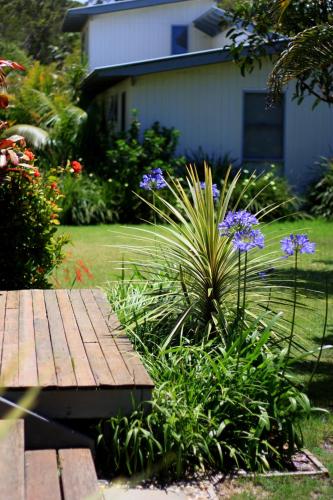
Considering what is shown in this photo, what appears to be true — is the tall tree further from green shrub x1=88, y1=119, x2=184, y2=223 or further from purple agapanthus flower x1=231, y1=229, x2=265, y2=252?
green shrub x1=88, y1=119, x2=184, y2=223

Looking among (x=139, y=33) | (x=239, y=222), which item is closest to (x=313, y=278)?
(x=239, y=222)

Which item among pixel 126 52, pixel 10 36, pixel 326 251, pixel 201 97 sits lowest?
pixel 326 251

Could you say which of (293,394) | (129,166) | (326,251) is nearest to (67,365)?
(293,394)

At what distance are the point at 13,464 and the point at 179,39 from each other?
2447 cm

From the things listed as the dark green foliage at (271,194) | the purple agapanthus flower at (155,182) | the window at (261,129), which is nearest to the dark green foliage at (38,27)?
the window at (261,129)

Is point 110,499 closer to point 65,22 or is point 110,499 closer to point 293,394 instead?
point 293,394

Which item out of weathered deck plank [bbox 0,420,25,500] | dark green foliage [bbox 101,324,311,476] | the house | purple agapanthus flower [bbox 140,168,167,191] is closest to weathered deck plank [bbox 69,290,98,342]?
dark green foliage [bbox 101,324,311,476]

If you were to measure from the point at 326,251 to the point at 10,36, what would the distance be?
40.1 metres

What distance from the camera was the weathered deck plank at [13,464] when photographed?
12.6 feet

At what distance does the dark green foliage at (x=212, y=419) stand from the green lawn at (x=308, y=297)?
0.24m

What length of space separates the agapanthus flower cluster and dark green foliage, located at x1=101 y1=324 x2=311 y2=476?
577 mm

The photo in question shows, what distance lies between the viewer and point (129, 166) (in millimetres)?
18984

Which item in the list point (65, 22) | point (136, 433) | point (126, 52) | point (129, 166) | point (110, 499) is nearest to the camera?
point (110, 499)

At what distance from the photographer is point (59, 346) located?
576 cm
